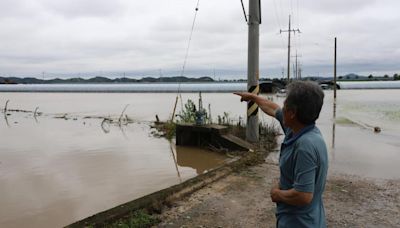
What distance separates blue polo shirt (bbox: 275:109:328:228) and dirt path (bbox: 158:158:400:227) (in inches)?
103

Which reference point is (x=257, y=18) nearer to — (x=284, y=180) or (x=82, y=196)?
(x=82, y=196)

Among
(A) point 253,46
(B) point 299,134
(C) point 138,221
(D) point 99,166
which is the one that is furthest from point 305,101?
(A) point 253,46

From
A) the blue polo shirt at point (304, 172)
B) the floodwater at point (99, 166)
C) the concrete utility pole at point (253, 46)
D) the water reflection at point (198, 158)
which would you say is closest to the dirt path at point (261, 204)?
the floodwater at point (99, 166)

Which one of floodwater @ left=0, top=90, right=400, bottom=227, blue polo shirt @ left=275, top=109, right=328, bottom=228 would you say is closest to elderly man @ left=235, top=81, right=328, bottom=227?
blue polo shirt @ left=275, top=109, right=328, bottom=228

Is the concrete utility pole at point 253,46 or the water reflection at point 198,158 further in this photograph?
the concrete utility pole at point 253,46

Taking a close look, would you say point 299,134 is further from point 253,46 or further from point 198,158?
point 253,46

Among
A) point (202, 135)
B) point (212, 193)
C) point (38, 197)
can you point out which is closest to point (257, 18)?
point (202, 135)

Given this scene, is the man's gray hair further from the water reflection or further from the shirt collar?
the water reflection

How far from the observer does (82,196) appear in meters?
6.87

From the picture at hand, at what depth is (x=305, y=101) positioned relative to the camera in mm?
2180

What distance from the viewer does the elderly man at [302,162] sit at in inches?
83.6

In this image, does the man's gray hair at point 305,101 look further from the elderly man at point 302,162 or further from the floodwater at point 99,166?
the floodwater at point 99,166

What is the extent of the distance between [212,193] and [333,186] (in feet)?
7.14

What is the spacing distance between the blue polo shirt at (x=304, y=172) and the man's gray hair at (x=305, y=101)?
0.08 m
